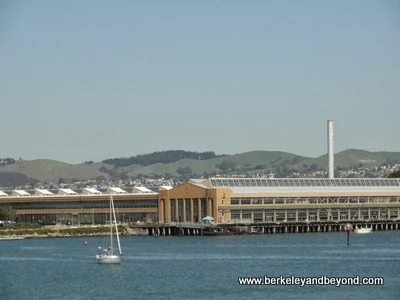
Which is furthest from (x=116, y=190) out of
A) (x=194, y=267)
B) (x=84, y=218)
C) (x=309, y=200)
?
(x=194, y=267)

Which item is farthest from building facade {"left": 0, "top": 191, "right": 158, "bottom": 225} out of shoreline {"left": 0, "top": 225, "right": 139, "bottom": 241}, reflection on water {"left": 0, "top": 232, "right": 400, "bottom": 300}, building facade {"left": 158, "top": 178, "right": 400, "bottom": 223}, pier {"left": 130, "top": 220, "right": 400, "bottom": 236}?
reflection on water {"left": 0, "top": 232, "right": 400, "bottom": 300}

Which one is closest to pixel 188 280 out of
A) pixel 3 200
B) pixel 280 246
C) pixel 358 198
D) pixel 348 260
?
pixel 348 260

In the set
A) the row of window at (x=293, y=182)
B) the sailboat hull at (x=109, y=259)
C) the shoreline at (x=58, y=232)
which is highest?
the row of window at (x=293, y=182)

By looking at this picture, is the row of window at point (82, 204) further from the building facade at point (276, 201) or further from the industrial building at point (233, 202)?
the building facade at point (276, 201)

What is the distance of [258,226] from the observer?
13950 cm

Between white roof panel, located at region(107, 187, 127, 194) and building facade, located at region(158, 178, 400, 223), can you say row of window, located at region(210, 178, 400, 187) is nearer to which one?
building facade, located at region(158, 178, 400, 223)

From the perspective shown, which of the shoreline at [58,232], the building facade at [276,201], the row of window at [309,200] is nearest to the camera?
the shoreline at [58,232]

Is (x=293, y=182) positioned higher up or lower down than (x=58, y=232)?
higher up

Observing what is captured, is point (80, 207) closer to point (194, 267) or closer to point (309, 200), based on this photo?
point (309, 200)

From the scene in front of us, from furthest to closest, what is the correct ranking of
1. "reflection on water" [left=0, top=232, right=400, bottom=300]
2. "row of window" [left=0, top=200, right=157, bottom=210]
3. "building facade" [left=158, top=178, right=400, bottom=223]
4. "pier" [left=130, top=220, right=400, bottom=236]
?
"row of window" [left=0, top=200, right=157, bottom=210] < "building facade" [left=158, top=178, right=400, bottom=223] < "pier" [left=130, top=220, right=400, bottom=236] < "reflection on water" [left=0, top=232, right=400, bottom=300]

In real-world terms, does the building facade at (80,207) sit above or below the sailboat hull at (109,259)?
above

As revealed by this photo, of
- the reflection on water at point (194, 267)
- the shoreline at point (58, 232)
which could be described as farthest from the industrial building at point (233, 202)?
the reflection on water at point (194, 267)

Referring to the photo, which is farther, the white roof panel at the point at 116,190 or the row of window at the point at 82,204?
the white roof panel at the point at 116,190

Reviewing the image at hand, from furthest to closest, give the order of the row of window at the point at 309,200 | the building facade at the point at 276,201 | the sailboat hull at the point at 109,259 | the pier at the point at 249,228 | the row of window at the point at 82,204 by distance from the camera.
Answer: the row of window at the point at 82,204, the row of window at the point at 309,200, the building facade at the point at 276,201, the pier at the point at 249,228, the sailboat hull at the point at 109,259
